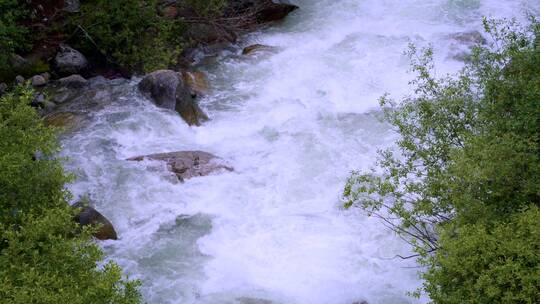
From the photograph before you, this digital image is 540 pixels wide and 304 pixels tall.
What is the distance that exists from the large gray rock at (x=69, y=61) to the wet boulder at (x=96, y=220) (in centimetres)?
649

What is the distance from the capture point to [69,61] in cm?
1830

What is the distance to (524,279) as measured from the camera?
8.03 metres

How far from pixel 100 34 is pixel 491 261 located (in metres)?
13.4

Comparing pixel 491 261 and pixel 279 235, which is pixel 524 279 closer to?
pixel 491 261

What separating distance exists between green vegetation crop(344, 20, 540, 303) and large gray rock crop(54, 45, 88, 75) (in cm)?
1058

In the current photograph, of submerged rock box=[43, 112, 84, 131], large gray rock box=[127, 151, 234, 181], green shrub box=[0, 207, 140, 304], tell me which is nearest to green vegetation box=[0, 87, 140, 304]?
green shrub box=[0, 207, 140, 304]

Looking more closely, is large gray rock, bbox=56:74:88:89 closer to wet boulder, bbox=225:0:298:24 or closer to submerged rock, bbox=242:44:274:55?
submerged rock, bbox=242:44:274:55

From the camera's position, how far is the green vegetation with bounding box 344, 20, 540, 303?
331 inches

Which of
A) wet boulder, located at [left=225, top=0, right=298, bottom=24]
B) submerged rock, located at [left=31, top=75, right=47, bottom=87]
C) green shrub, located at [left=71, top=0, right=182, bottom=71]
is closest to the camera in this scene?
submerged rock, located at [left=31, top=75, right=47, bottom=87]

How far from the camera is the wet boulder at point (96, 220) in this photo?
12836 mm

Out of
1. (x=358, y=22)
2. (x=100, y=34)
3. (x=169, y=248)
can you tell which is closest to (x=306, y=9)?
(x=358, y=22)

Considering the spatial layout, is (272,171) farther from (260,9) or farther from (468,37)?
(468,37)

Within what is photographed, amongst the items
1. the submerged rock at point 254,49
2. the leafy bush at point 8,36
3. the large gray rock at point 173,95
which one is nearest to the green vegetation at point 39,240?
the leafy bush at point 8,36

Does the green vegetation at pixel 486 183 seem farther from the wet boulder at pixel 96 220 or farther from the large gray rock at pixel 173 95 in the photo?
the large gray rock at pixel 173 95
